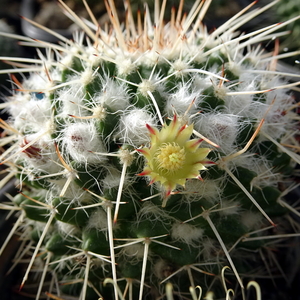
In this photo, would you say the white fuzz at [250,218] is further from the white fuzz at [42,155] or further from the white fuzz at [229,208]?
the white fuzz at [42,155]

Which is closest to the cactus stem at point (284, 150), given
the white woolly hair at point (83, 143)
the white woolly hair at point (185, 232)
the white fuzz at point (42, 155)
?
the white woolly hair at point (185, 232)

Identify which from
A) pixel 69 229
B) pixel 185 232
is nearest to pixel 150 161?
pixel 185 232

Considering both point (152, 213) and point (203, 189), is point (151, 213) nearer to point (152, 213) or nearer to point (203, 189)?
point (152, 213)

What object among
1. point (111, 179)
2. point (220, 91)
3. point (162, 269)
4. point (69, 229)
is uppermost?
point (220, 91)

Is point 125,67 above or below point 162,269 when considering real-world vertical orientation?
above

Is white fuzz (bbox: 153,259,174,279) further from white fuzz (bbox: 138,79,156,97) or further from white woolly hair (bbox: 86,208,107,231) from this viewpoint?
white fuzz (bbox: 138,79,156,97)

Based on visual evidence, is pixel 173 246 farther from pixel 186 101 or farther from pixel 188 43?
pixel 188 43
